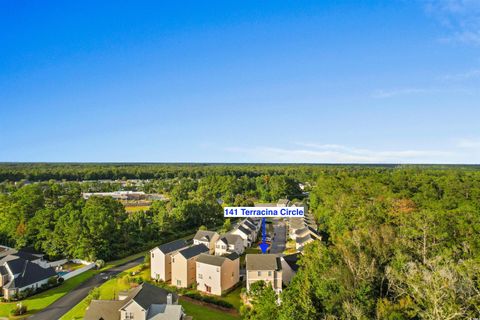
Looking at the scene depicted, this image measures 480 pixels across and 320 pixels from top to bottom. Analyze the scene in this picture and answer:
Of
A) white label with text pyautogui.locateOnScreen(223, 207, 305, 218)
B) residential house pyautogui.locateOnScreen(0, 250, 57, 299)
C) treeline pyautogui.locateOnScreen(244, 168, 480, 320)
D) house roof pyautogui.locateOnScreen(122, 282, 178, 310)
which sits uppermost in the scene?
white label with text pyautogui.locateOnScreen(223, 207, 305, 218)

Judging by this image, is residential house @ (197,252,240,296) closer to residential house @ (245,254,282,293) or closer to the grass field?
the grass field

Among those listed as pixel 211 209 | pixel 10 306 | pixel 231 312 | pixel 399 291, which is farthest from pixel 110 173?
pixel 399 291

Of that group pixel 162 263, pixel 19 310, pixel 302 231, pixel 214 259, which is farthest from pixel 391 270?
pixel 19 310

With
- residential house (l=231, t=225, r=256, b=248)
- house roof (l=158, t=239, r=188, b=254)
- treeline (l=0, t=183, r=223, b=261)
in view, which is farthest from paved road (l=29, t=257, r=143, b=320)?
residential house (l=231, t=225, r=256, b=248)

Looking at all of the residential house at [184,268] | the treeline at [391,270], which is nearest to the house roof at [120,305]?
the treeline at [391,270]

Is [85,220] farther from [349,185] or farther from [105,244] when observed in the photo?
[349,185]

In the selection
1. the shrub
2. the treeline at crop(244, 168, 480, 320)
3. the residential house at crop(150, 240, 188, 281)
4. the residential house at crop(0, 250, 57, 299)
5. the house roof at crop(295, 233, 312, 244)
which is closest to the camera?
the treeline at crop(244, 168, 480, 320)

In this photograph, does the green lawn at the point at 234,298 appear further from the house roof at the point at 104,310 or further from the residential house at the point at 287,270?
the house roof at the point at 104,310
